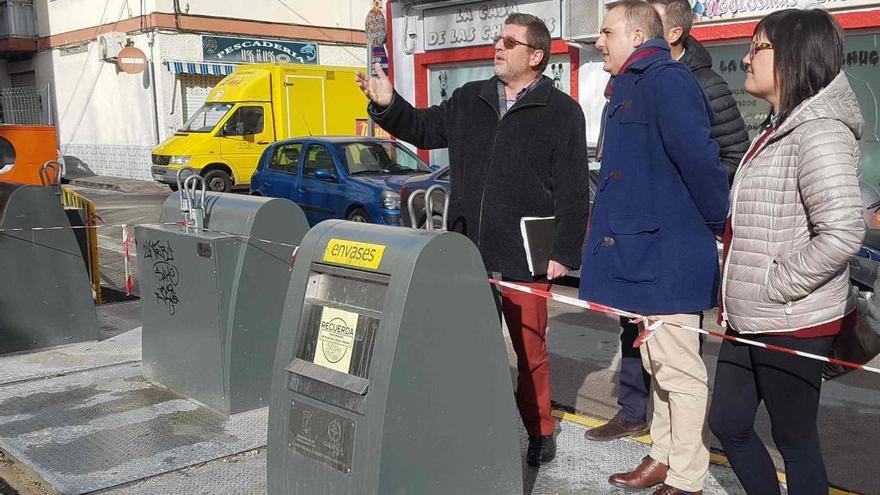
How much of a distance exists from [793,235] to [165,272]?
366cm

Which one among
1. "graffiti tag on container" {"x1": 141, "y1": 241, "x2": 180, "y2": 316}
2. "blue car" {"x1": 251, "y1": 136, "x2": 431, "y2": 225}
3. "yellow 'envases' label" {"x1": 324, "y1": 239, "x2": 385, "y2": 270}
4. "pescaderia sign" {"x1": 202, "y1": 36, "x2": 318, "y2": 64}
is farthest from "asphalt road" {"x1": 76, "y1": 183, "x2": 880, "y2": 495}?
"pescaderia sign" {"x1": 202, "y1": 36, "x2": 318, "y2": 64}

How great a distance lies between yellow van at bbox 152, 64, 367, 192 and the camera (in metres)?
19.9

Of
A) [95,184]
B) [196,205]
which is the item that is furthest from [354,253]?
[95,184]

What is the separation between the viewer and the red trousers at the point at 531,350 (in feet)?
13.0

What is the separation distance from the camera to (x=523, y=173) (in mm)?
3912

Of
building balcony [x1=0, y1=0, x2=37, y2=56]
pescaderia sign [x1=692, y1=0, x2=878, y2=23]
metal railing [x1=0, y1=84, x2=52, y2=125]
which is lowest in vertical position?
metal railing [x1=0, y1=84, x2=52, y2=125]

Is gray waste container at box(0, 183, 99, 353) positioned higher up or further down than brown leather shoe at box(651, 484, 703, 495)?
higher up

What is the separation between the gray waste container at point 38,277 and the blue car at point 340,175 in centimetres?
546

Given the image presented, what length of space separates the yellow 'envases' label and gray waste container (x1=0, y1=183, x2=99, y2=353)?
4090 mm

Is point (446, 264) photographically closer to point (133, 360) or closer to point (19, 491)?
point (19, 491)

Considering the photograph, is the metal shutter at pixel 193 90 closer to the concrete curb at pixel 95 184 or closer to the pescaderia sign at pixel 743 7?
the concrete curb at pixel 95 184

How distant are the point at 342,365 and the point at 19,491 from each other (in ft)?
6.39

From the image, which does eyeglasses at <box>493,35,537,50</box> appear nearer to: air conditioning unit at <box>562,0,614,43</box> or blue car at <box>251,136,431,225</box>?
blue car at <box>251,136,431,225</box>

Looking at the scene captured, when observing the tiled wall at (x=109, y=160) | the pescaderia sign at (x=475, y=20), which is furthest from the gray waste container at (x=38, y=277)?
the tiled wall at (x=109, y=160)
